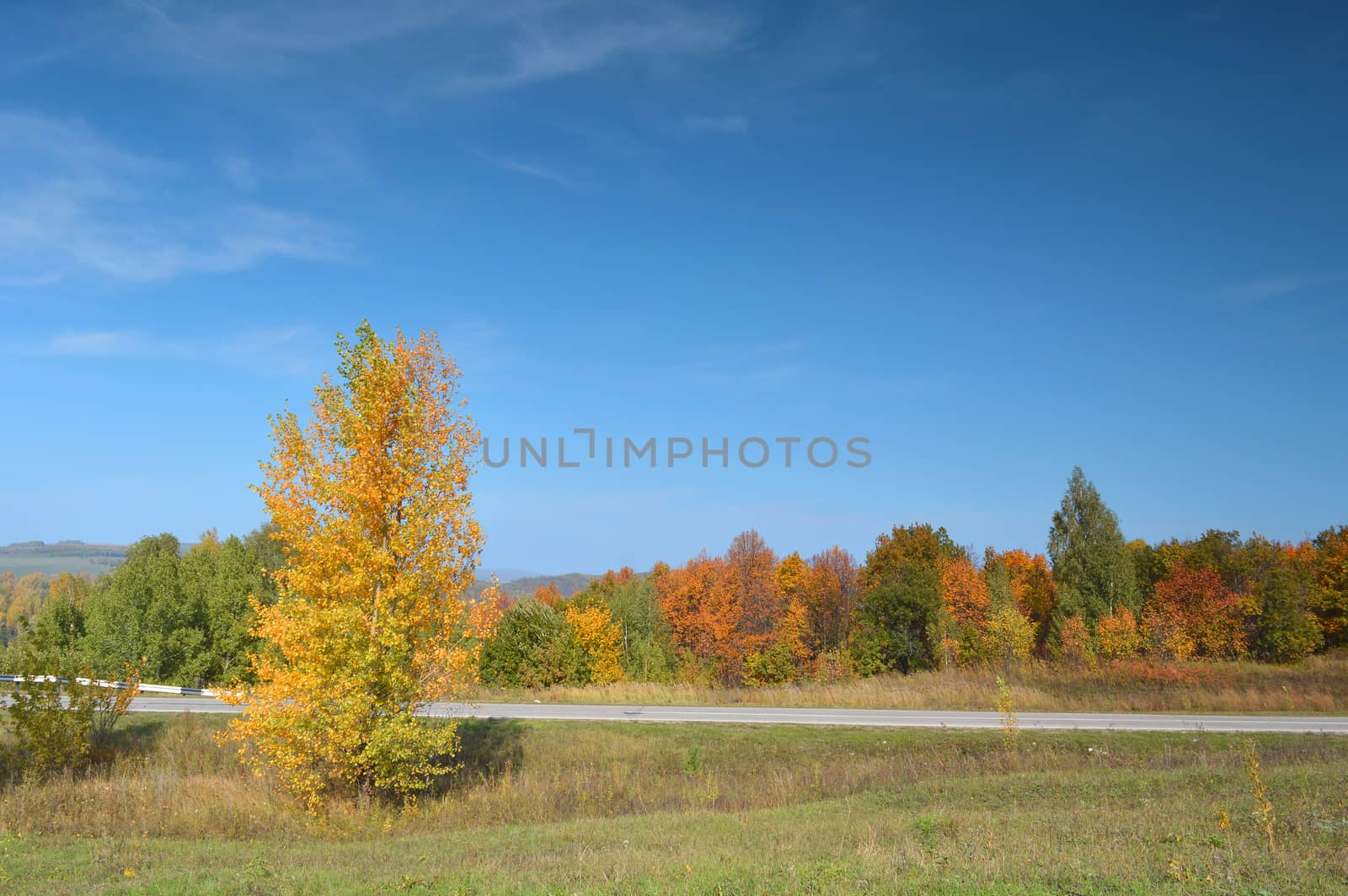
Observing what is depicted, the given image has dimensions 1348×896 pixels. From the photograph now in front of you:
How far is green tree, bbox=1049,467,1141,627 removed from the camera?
187ft

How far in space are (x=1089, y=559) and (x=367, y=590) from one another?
185 feet

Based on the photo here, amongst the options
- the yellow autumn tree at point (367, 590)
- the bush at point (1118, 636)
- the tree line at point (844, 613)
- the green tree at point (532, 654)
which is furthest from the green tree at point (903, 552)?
A: the yellow autumn tree at point (367, 590)

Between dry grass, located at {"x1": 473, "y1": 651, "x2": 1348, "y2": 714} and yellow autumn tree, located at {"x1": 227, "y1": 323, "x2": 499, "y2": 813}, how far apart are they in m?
14.0

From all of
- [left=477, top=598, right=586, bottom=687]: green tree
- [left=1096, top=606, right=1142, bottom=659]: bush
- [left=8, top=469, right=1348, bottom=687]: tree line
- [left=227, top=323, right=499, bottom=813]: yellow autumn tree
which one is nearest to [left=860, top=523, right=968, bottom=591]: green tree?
[left=8, top=469, right=1348, bottom=687]: tree line

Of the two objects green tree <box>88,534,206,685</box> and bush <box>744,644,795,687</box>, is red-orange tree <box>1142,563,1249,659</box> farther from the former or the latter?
green tree <box>88,534,206,685</box>

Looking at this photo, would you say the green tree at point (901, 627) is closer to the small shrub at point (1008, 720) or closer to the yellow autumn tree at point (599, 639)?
the yellow autumn tree at point (599, 639)

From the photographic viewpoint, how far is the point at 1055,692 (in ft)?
89.9

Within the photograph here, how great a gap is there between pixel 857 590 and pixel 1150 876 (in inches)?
2568

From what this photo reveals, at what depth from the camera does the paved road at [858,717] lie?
2139cm

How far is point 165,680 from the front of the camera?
39.4 m

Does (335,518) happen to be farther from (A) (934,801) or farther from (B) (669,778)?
(A) (934,801)

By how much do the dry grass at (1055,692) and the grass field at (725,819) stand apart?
617 centimetres

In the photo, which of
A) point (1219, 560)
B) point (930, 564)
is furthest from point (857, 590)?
point (1219, 560)

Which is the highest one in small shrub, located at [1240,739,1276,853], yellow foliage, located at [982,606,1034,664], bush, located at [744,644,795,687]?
small shrub, located at [1240,739,1276,853]
